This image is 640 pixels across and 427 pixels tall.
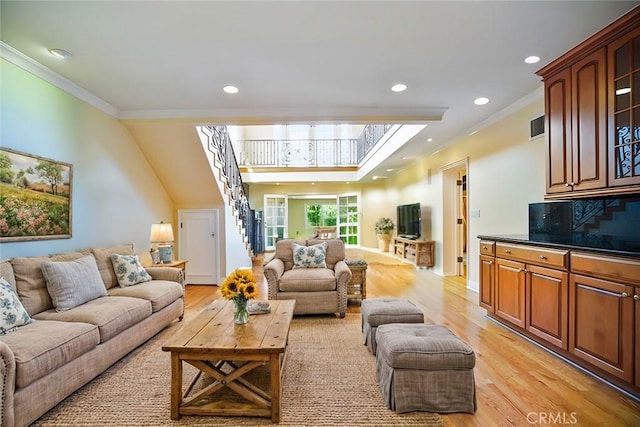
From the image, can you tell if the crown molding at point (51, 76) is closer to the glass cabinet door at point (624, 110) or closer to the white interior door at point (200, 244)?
the white interior door at point (200, 244)

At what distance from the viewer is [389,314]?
8.83ft

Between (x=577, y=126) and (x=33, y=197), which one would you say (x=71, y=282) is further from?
(x=577, y=126)

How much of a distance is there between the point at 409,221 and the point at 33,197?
6.87 metres

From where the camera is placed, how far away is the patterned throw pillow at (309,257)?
423 centimetres

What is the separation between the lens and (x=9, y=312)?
6.82 ft

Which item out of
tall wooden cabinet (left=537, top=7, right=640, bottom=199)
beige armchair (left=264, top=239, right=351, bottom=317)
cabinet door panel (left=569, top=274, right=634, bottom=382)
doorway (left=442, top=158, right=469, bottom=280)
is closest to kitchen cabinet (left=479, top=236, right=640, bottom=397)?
cabinet door panel (left=569, top=274, right=634, bottom=382)

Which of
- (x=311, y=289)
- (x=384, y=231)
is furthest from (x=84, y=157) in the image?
(x=384, y=231)

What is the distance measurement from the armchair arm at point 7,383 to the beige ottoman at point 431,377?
2.17 m

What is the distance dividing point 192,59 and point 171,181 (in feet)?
9.51

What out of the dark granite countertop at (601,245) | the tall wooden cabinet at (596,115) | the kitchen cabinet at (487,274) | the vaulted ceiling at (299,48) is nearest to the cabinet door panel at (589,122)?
the tall wooden cabinet at (596,115)

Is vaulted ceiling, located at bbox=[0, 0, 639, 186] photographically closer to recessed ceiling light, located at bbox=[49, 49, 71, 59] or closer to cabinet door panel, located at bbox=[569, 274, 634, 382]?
recessed ceiling light, located at bbox=[49, 49, 71, 59]

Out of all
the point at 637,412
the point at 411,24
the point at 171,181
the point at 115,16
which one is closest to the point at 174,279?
the point at 171,181

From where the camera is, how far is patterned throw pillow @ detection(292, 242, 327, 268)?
13.9 feet

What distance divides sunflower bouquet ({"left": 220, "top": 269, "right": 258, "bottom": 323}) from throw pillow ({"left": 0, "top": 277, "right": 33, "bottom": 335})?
→ 1.40 meters
